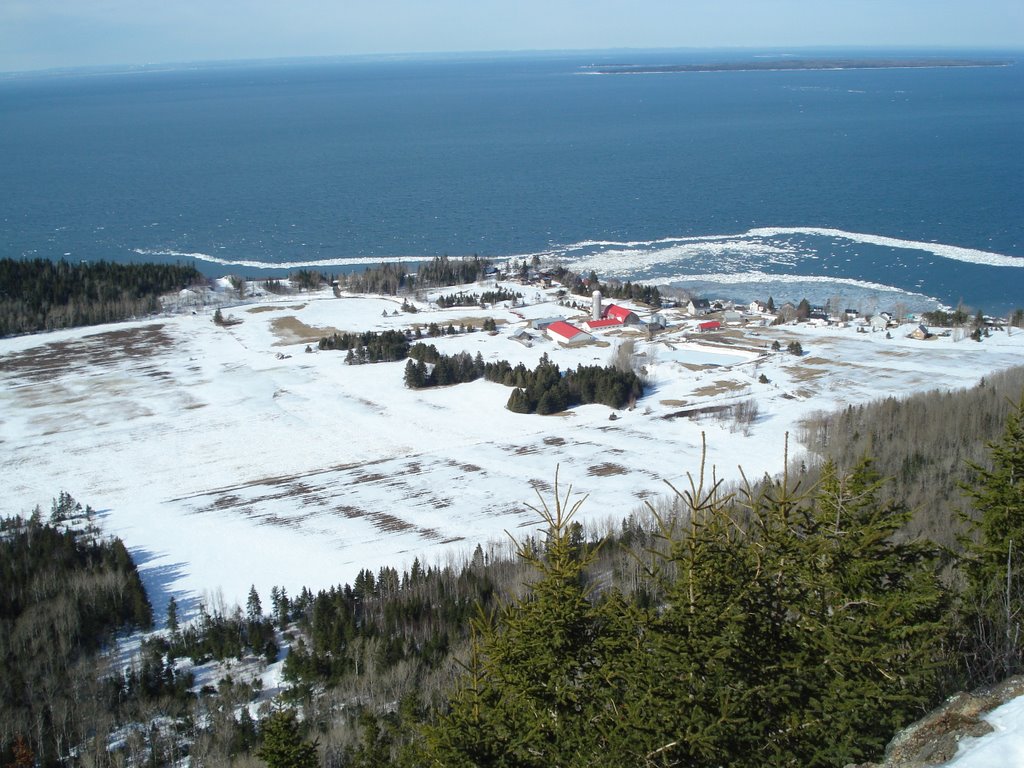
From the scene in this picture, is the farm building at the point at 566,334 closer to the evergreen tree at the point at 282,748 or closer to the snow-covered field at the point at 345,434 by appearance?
the snow-covered field at the point at 345,434

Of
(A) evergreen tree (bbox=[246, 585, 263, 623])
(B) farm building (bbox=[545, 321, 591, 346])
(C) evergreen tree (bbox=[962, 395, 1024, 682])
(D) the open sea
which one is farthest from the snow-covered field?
(D) the open sea

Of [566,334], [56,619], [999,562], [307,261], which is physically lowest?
[56,619]

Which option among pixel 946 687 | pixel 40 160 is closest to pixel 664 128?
pixel 40 160

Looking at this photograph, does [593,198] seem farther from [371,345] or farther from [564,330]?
[371,345]

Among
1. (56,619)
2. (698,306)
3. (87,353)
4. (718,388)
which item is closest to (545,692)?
(56,619)

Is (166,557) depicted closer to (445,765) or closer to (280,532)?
(280,532)
